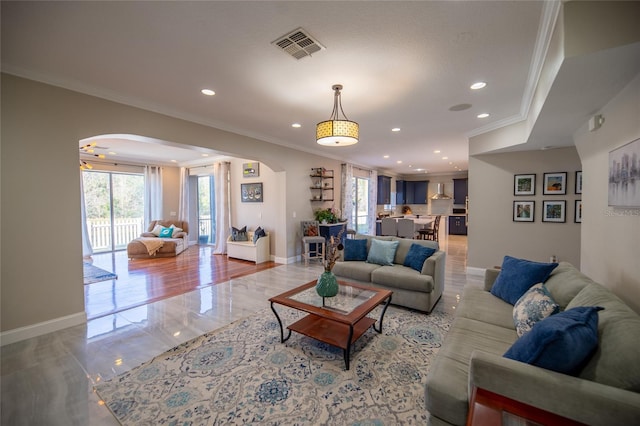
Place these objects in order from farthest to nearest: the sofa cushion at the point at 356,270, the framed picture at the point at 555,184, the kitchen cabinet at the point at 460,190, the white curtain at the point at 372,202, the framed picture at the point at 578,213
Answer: the kitchen cabinet at the point at 460,190, the white curtain at the point at 372,202, the framed picture at the point at 555,184, the framed picture at the point at 578,213, the sofa cushion at the point at 356,270

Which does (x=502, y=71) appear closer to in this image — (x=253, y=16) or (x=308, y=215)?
(x=253, y=16)

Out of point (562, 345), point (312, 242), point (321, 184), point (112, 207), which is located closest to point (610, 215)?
point (562, 345)

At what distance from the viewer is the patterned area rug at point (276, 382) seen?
1819 millimetres

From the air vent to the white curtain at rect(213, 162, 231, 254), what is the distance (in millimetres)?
5448

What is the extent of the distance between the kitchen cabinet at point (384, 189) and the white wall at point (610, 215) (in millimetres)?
7305

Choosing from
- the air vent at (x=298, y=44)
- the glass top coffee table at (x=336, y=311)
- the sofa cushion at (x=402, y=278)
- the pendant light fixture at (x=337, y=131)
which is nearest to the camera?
the air vent at (x=298, y=44)

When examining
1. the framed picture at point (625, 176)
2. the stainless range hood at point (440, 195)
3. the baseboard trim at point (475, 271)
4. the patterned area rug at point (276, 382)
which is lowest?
the patterned area rug at point (276, 382)

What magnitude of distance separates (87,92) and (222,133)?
1.86 m

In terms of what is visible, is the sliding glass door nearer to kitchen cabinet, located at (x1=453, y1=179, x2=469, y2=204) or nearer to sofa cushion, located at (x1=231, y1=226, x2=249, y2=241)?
sofa cushion, located at (x1=231, y1=226, x2=249, y2=241)

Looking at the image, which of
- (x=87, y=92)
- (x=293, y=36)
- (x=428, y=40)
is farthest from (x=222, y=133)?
(x=428, y=40)

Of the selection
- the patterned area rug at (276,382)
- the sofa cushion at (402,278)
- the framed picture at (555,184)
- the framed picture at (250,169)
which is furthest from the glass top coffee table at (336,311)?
the framed picture at (250,169)

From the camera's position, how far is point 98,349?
2.63 meters

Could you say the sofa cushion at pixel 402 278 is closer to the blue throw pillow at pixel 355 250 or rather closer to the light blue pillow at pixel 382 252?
the light blue pillow at pixel 382 252

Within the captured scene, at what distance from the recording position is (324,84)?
10.0 feet
